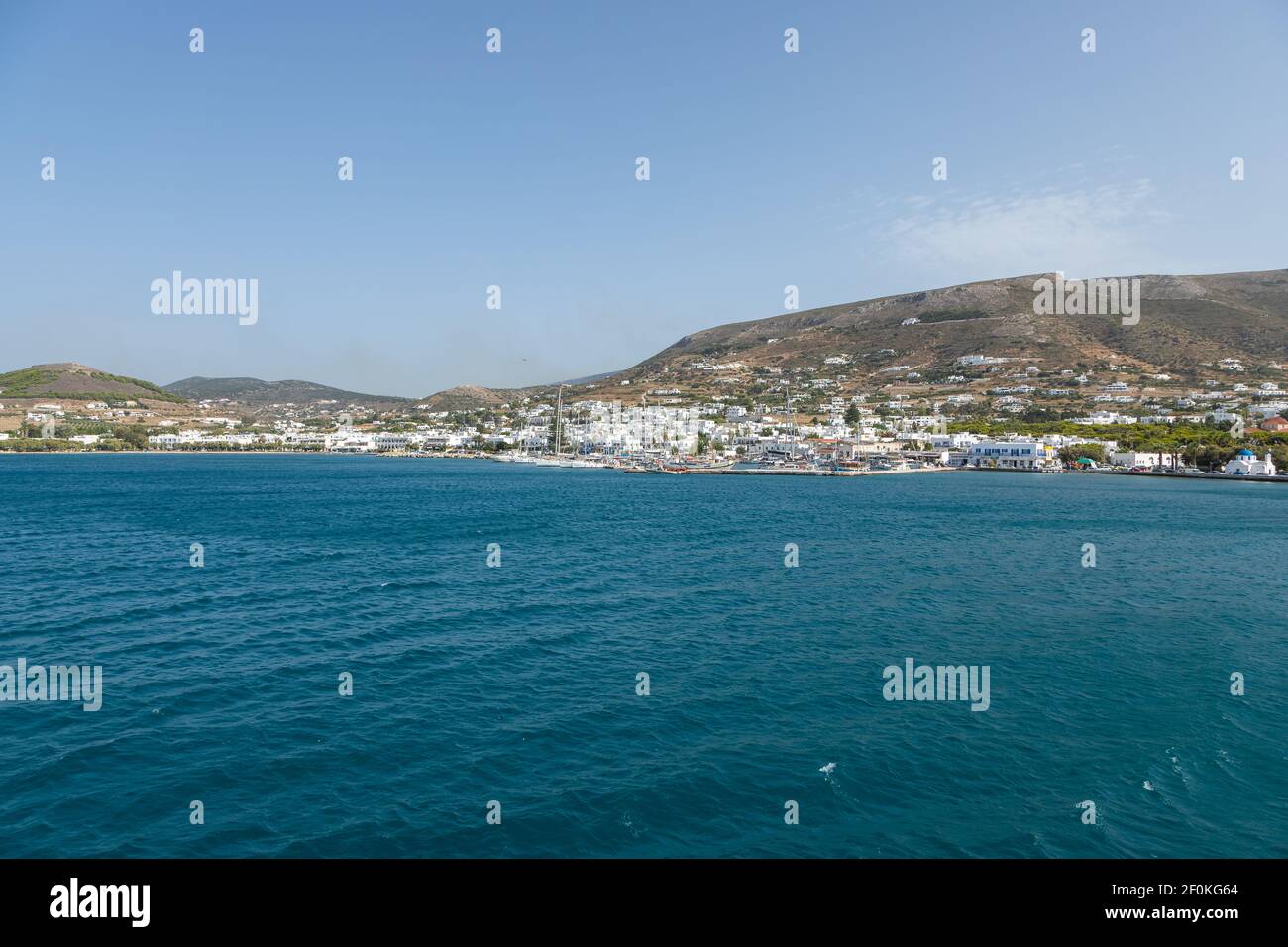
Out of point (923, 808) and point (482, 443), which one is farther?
point (482, 443)

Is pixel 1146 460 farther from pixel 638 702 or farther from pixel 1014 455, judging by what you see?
pixel 638 702

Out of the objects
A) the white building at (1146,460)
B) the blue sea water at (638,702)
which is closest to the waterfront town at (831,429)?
the white building at (1146,460)

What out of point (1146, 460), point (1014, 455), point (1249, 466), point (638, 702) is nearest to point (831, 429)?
point (1014, 455)

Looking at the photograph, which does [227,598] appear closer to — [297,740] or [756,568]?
[297,740]

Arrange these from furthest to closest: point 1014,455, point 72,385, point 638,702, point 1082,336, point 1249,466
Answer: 1. point 72,385
2. point 1082,336
3. point 1014,455
4. point 1249,466
5. point 638,702

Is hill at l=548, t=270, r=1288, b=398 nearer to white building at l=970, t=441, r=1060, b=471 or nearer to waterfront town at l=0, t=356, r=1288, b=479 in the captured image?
waterfront town at l=0, t=356, r=1288, b=479

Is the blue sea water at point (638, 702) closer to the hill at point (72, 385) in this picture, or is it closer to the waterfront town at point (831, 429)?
the waterfront town at point (831, 429)

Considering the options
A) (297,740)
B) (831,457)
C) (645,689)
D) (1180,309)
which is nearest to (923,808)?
(645,689)
